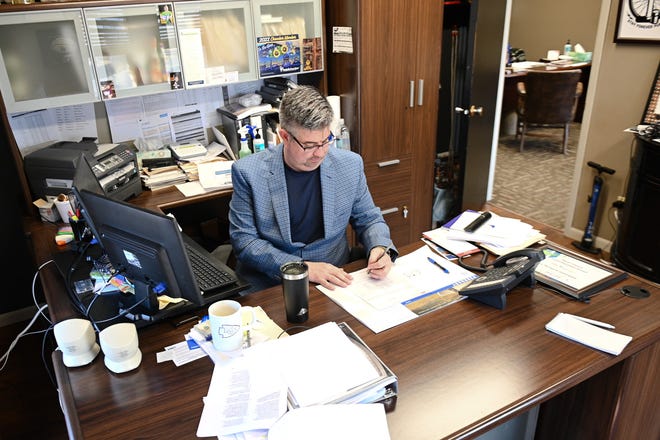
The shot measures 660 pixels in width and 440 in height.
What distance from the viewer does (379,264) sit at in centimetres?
165

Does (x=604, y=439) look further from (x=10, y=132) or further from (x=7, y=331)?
(x=7, y=331)

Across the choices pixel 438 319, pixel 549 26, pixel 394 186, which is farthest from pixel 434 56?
pixel 549 26

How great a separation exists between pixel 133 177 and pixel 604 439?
7.23 feet

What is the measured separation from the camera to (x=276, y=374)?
3.91ft

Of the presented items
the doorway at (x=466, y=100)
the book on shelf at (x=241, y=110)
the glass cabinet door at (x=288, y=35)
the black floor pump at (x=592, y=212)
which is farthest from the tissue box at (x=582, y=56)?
the book on shelf at (x=241, y=110)

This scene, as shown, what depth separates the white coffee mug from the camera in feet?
4.17

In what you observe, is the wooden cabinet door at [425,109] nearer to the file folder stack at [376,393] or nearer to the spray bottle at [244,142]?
the spray bottle at [244,142]

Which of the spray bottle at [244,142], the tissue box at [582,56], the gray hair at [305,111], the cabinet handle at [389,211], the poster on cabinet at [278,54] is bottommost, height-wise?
the cabinet handle at [389,211]

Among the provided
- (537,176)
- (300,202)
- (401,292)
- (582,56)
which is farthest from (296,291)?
(582,56)

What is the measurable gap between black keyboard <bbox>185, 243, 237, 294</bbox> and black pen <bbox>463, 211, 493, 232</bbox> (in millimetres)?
878

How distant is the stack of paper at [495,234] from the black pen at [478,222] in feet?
0.03

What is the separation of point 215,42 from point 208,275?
4.77ft

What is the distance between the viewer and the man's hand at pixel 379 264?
5.35ft

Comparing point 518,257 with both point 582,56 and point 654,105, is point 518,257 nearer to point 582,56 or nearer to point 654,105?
point 654,105
